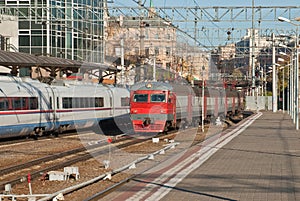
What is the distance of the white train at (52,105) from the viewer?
84.0 feet

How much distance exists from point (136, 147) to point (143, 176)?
9211 millimetres

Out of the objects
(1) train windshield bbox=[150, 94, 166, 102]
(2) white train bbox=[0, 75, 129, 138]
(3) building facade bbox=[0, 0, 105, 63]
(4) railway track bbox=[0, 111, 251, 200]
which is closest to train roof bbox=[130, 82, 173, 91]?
(1) train windshield bbox=[150, 94, 166, 102]

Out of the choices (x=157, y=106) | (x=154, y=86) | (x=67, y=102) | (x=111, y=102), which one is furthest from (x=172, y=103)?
(x=111, y=102)

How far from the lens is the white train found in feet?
84.0

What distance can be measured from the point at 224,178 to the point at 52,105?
54.5 feet

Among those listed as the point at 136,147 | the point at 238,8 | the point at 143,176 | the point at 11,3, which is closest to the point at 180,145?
the point at 136,147

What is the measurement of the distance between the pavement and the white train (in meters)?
8.16

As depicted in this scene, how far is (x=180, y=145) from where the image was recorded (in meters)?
24.9

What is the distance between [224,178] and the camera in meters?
15.0

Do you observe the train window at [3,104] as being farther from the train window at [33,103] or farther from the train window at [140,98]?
the train window at [140,98]

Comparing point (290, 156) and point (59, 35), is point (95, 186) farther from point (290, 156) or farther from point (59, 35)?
point (59, 35)

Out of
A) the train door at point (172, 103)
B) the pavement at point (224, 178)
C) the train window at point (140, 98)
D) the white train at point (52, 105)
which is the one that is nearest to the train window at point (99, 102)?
the white train at point (52, 105)

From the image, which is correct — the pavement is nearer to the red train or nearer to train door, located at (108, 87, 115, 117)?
the red train

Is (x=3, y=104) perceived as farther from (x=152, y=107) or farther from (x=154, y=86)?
(x=154, y=86)
